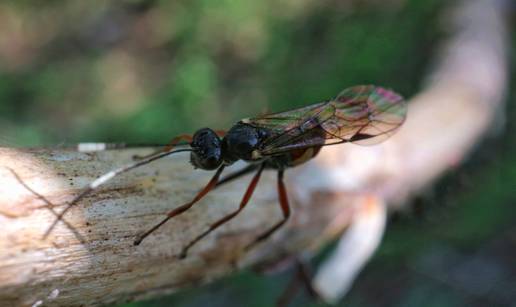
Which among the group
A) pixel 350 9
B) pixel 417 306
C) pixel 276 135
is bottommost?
pixel 417 306

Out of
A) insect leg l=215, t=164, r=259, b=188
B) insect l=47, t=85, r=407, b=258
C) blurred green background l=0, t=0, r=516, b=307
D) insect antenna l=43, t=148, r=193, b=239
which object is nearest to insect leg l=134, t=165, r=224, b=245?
insect l=47, t=85, r=407, b=258

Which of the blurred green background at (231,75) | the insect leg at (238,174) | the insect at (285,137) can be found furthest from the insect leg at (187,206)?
the blurred green background at (231,75)

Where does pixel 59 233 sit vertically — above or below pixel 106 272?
above

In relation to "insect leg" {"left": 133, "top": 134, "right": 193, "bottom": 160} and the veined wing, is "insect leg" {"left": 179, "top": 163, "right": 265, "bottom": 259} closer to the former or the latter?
the veined wing

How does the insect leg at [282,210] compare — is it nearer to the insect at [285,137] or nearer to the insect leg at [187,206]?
the insect at [285,137]

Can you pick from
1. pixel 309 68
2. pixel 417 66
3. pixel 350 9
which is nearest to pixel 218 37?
pixel 309 68

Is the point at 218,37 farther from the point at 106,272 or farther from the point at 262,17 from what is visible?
the point at 106,272
